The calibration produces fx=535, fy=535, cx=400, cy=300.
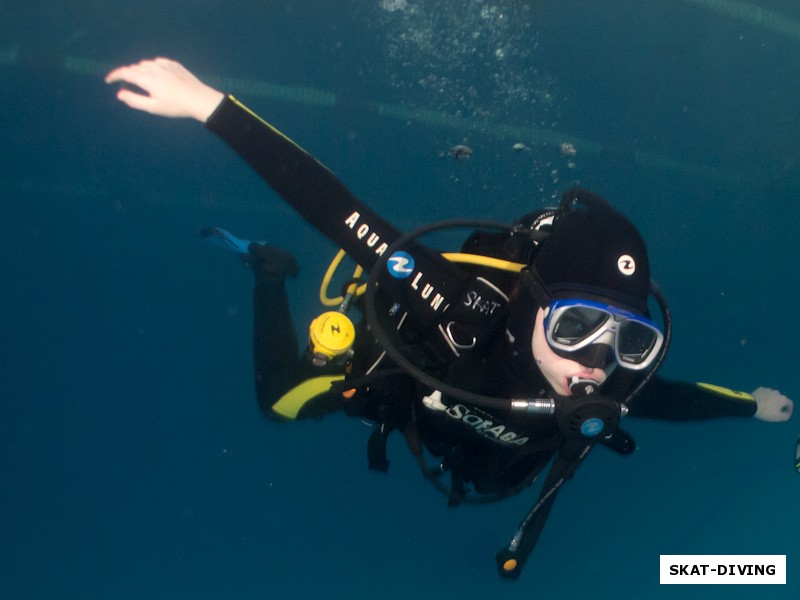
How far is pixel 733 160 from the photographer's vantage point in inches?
301

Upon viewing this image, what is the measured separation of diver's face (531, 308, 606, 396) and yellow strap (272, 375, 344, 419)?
1362 millimetres

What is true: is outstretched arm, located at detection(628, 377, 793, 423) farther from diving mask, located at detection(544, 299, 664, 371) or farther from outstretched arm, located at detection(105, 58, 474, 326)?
outstretched arm, located at detection(105, 58, 474, 326)

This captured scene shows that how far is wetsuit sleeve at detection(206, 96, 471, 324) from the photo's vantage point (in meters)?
2.30

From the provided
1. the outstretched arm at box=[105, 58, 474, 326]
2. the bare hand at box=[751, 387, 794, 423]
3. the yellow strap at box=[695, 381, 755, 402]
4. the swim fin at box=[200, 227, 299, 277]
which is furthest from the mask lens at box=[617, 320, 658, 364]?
the bare hand at box=[751, 387, 794, 423]

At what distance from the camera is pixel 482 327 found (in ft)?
7.85

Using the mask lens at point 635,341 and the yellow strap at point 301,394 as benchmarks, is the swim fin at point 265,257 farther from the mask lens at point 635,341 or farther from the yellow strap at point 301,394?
the mask lens at point 635,341

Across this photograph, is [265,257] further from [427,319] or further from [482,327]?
[482,327]

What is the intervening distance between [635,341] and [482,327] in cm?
63

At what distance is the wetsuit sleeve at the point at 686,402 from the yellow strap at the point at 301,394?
1.90m

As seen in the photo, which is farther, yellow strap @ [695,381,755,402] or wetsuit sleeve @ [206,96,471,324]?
yellow strap @ [695,381,755,402]

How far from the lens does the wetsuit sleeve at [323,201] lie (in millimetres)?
2301

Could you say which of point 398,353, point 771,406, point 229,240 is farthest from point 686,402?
point 229,240

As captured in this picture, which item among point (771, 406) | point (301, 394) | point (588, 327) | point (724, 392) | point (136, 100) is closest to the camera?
point (588, 327)

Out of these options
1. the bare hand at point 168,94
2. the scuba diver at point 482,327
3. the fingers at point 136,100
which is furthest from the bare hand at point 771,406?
the fingers at point 136,100
